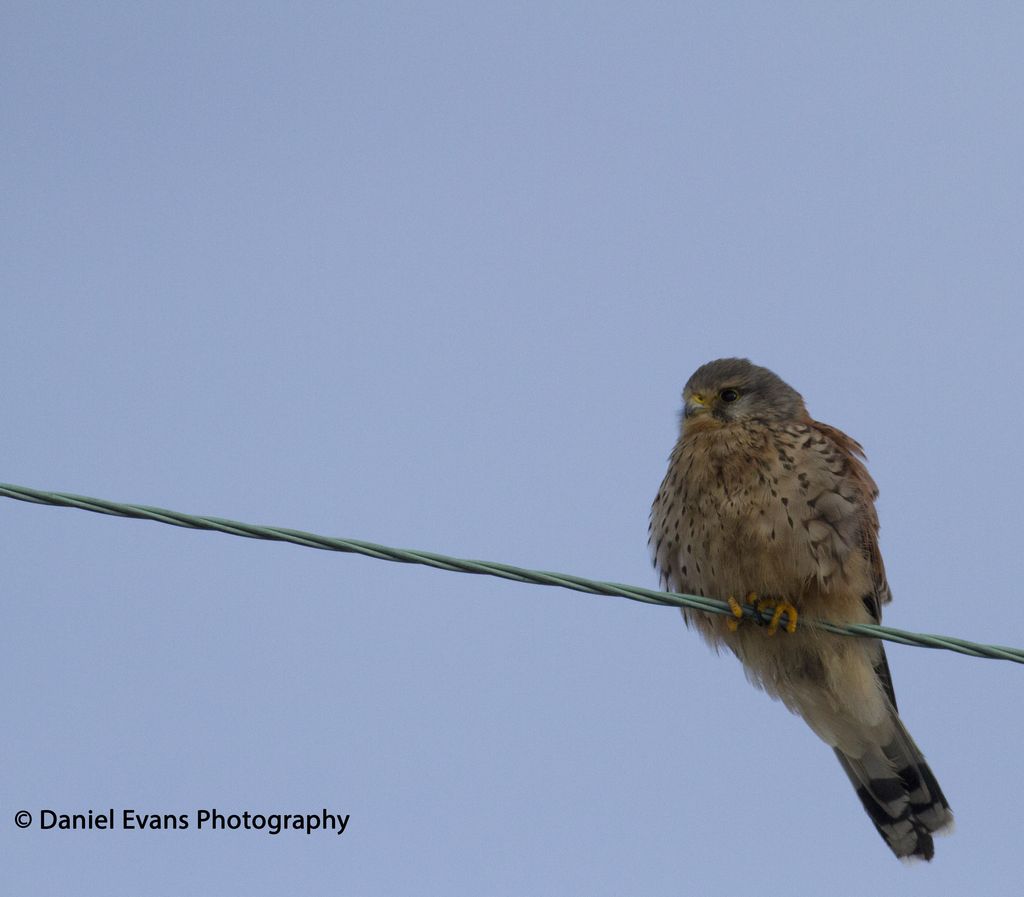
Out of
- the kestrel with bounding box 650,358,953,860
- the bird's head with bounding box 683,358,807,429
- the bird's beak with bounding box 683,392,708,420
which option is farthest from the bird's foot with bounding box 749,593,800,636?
the bird's beak with bounding box 683,392,708,420

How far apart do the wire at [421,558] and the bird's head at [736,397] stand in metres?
1.66

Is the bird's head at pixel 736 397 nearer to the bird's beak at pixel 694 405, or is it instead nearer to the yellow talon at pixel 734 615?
the bird's beak at pixel 694 405

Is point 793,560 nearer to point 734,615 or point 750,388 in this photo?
point 734,615

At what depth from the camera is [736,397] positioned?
5.03m

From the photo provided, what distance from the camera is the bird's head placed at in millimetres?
4930

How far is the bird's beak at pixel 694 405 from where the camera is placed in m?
5.00

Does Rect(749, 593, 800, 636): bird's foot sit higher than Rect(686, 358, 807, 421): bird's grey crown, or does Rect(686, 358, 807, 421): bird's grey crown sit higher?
Rect(686, 358, 807, 421): bird's grey crown

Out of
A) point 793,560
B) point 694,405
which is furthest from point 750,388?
point 793,560

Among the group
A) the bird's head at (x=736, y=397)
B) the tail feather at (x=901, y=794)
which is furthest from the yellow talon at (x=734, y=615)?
the tail feather at (x=901, y=794)

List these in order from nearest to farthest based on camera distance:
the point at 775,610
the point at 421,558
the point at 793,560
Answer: the point at 421,558
the point at 793,560
the point at 775,610

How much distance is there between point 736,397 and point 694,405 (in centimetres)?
16

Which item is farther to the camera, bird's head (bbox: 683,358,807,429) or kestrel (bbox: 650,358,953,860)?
bird's head (bbox: 683,358,807,429)

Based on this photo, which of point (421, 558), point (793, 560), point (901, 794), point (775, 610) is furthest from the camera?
point (901, 794)

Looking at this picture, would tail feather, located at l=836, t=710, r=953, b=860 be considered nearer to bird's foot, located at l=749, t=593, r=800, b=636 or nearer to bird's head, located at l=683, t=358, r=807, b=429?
bird's foot, located at l=749, t=593, r=800, b=636
